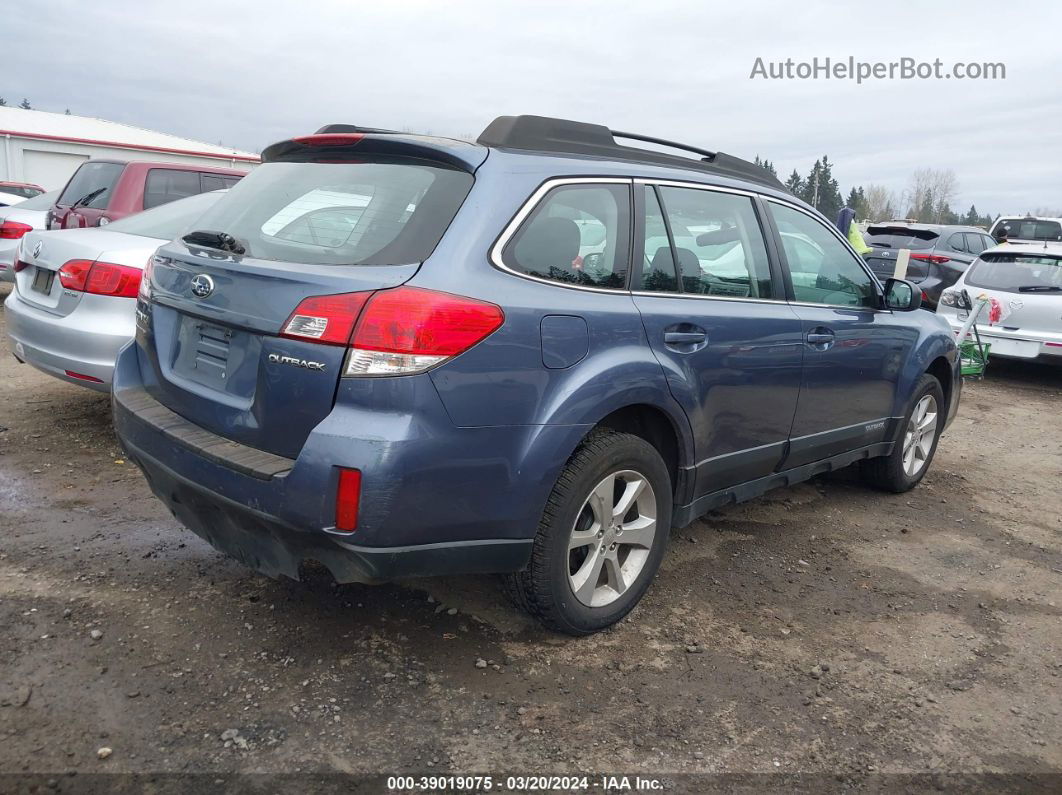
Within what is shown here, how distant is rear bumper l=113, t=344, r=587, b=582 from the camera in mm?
2426

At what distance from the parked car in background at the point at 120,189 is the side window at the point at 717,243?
5.04 m

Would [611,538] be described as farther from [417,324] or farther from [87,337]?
[87,337]

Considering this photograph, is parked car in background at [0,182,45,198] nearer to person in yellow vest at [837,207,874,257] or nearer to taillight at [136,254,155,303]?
person in yellow vest at [837,207,874,257]

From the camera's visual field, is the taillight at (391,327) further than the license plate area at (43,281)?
No

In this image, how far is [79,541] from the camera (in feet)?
12.1

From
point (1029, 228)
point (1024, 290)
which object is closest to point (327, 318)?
point (1024, 290)

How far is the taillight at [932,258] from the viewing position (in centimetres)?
1240

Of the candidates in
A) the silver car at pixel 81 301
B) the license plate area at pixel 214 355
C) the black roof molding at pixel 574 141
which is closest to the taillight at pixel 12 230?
the silver car at pixel 81 301

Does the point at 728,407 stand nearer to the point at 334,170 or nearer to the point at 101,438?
the point at 334,170

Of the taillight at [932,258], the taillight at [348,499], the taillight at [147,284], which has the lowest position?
the taillight at [348,499]

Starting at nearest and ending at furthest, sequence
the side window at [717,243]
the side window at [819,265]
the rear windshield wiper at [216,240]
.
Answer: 1. the rear windshield wiper at [216,240]
2. the side window at [717,243]
3. the side window at [819,265]

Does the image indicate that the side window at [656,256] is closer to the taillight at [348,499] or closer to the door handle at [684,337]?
the door handle at [684,337]

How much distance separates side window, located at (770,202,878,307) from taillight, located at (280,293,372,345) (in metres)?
2.30

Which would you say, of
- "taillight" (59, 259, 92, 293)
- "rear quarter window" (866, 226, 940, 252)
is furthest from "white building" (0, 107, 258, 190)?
"taillight" (59, 259, 92, 293)
